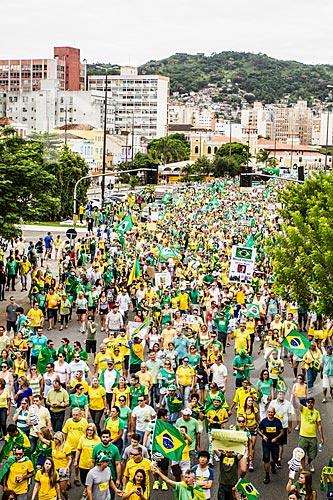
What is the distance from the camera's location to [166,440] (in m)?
10.4

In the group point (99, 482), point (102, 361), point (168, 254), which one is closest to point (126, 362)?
point (102, 361)

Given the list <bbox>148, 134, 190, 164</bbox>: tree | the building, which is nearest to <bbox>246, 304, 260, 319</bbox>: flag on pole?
<bbox>148, 134, 190, 164</bbox>: tree

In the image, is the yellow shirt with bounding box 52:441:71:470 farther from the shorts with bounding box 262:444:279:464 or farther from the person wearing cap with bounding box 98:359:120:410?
the person wearing cap with bounding box 98:359:120:410

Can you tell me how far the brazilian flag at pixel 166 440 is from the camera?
A: 1034 cm

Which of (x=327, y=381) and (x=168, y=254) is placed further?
(x=168, y=254)

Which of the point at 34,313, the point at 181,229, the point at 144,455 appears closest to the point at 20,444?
the point at 144,455

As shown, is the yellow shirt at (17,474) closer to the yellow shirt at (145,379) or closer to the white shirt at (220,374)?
the yellow shirt at (145,379)

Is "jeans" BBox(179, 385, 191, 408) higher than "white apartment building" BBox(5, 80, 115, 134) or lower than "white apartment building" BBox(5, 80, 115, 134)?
lower

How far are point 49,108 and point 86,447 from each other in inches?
5246

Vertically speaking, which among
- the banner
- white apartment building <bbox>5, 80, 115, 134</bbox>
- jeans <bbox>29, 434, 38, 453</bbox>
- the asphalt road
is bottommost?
the asphalt road

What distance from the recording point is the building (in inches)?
7160

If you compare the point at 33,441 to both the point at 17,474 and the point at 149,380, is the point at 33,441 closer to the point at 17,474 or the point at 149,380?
the point at 17,474

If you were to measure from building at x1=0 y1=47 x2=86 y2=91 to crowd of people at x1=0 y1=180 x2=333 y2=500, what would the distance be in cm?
15726

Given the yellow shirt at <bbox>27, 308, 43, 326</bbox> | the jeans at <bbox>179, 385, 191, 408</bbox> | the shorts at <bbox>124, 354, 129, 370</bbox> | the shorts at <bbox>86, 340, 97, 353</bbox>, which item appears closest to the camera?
the jeans at <bbox>179, 385, 191, 408</bbox>
